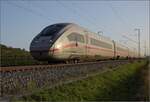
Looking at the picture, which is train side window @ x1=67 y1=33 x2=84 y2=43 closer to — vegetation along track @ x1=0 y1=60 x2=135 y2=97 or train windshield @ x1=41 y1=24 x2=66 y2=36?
train windshield @ x1=41 y1=24 x2=66 y2=36

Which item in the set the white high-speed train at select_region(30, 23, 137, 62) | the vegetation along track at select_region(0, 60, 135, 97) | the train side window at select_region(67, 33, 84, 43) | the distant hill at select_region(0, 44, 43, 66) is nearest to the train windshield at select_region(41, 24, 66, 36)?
the white high-speed train at select_region(30, 23, 137, 62)

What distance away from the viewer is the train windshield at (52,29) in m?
18.5

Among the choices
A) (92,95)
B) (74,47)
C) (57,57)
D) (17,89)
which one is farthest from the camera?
(74,47)

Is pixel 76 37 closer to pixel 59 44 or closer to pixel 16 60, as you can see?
pixel 59 44

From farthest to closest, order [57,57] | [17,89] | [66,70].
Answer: [57,57]
[66,70]
[17,89]

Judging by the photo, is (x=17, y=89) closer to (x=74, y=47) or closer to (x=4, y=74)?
(x=4, y=74)

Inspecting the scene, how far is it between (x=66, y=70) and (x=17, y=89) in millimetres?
6005

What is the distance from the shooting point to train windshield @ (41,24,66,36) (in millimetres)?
18469

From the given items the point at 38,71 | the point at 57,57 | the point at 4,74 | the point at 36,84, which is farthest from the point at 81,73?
the point at 4,74

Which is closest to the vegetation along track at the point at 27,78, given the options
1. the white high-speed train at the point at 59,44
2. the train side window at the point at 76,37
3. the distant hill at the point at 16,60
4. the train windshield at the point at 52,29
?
the white high-speed train at the point at 59,44

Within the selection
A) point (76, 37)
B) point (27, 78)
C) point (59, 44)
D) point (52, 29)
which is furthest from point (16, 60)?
point (27, 78)

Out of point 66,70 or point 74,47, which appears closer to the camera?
point 66,70

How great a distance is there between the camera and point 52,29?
18938 mm

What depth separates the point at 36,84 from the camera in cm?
1160
